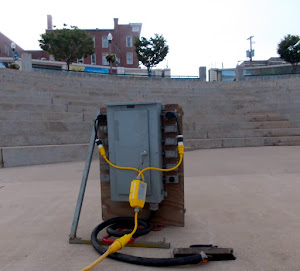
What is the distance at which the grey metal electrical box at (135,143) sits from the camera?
268 centimetres

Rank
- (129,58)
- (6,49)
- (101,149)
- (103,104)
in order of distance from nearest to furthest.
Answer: (101,149), (103,104), (6,49), (129,58)

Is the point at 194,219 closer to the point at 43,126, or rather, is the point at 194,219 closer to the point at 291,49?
the point at 43,126

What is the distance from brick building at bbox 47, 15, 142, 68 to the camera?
52.2 metres

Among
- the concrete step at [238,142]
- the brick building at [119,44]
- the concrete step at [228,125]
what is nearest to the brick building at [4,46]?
the brick building at [119,44]

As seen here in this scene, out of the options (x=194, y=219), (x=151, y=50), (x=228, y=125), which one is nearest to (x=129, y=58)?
(x=151, y=50)

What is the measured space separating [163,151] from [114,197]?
685 mm

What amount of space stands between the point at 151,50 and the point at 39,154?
94.7 feet

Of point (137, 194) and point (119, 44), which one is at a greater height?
point (119, 44)

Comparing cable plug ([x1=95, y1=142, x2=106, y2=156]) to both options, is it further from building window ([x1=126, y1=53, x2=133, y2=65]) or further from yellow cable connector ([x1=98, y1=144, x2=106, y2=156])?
building window ([x1=126, y1=53, x2=133, y2=65])

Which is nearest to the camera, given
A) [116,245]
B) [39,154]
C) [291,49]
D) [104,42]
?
[116,245]

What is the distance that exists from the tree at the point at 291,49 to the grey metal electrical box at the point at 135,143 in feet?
96.5

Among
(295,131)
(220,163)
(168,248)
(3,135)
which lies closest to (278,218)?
(168,248)

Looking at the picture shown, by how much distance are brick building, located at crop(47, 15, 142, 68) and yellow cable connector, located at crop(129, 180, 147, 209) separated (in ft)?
169

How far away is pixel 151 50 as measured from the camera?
33656 mm
